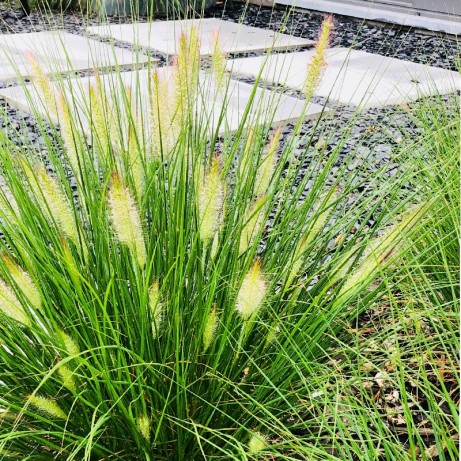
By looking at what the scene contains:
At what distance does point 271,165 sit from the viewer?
1.37 m

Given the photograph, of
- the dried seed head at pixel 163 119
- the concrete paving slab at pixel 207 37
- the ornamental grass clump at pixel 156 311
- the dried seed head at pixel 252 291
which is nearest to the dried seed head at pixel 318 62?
the ornamental grass clump at pixel 156 311

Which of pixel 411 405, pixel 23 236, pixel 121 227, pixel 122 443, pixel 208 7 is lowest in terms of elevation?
pixel 208 7

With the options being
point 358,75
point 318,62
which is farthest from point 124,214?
point 358,75

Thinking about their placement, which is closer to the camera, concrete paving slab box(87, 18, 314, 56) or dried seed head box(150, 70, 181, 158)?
dried seed head box(150, 70, 181, 158)

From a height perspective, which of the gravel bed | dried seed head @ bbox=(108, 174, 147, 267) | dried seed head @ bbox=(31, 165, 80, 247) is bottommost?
the gravel bed

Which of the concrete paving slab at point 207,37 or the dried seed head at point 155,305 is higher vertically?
the dried seed head at point 155,305

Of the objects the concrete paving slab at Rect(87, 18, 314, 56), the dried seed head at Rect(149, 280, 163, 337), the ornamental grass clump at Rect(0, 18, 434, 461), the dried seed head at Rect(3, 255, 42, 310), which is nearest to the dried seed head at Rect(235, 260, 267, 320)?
the ornamental grass clump at Rect(0, 18, 434, 461)

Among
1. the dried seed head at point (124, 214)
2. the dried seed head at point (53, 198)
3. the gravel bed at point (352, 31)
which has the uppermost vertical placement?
the dried seed head at point (124, 214)

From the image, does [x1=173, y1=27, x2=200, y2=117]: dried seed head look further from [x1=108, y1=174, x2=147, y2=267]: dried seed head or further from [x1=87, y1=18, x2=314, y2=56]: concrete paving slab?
[x1=87, y1=18, x2=314, y2=56]: concrete paving slab

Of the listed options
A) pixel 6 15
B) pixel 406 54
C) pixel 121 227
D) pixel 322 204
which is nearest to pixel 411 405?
pixel 322 204

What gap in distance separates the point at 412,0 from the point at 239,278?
6.09 meters

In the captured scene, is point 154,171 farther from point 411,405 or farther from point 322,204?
point 411,405

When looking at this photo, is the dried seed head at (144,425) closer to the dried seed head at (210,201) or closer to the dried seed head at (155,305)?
the dried seed head at (155,305)

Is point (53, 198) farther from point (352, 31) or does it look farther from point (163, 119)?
point (352, 31)
